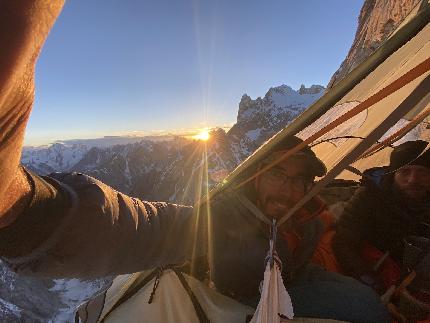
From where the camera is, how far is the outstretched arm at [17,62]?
91cm

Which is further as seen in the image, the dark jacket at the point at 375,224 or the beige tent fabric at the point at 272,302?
the dark jacket at the point at 375,224

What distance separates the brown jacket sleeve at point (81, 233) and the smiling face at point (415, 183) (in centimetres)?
374

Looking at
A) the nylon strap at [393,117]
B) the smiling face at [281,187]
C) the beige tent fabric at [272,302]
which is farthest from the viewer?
the smiling face at [281,187]

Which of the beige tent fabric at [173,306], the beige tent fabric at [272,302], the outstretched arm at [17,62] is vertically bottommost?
the beige tent fabric at [173,306]

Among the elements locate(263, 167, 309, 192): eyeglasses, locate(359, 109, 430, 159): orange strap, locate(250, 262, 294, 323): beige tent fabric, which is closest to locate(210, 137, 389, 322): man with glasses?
locate(263, 167, 309, 192): eyeglasses

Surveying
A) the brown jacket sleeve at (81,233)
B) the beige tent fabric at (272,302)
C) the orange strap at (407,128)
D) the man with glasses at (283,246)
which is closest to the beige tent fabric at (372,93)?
the orange strap at (407,128)

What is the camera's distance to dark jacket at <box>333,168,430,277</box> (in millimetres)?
4504

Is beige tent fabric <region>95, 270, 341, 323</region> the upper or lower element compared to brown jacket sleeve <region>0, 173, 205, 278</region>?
lower

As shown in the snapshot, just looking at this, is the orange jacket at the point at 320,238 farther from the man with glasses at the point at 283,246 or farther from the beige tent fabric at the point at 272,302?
the beige tent fabric at the point at 272,302

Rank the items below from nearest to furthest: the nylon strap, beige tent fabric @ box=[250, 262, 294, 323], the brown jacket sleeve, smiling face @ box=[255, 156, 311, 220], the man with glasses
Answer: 1. the brown jacket sleeve
2. the nylon strap
3. beige tent fabric @ box=[250, 262, 294, 323]
4. the man with glasses
5. smiling face @ box=[255, 156, 311, 220]

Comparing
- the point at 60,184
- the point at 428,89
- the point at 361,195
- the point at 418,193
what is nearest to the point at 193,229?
the point at 60,184

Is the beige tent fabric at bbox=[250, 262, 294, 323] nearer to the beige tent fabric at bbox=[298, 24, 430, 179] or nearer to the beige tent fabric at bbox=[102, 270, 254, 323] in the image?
the beige tent fabric at bbox=[102, 270, 254, 323]

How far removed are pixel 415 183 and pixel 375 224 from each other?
789 millimetres

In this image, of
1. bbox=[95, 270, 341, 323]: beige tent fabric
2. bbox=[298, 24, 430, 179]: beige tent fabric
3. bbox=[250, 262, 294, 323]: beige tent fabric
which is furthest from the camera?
bbox=[298, 24, 430, 179]: beige tent fabric
